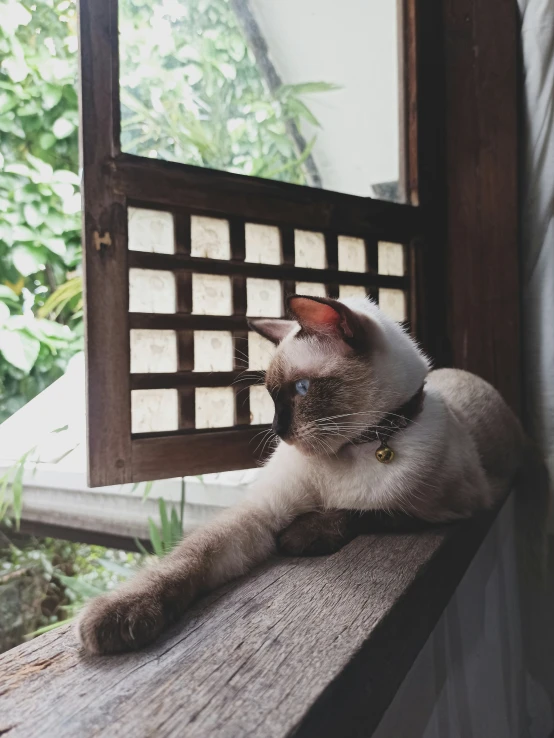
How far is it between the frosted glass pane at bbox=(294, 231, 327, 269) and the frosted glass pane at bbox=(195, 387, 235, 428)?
1.34 feet

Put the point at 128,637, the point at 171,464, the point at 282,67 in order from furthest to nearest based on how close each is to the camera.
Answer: the point at 282,67 < the point at 171,464 < the point at 128,637

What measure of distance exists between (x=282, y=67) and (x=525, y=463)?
53.4 inches

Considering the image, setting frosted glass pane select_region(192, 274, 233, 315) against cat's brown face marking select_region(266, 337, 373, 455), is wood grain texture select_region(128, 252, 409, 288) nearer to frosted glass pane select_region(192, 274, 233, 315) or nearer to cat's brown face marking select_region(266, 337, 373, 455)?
frosted glass pane select_region(192, 274, 233, 315)

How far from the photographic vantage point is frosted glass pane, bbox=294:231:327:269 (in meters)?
1.51

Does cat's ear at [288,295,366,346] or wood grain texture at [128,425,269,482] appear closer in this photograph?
cat's ear at [288,295,366,346]

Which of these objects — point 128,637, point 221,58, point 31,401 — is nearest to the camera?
point 128,637

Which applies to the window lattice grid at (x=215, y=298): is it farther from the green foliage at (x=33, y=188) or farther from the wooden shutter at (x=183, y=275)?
the green foliage at (x=33, y=188)

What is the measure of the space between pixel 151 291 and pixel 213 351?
22 centimetres

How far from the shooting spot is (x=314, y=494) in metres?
1.02

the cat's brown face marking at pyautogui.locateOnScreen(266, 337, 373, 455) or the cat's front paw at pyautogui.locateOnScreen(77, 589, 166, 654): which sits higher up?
the cat's brown face marking at pyautogui.locateOnScreen(266, 337, 373, 455)

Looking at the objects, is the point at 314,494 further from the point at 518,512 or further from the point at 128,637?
the point at 518,512

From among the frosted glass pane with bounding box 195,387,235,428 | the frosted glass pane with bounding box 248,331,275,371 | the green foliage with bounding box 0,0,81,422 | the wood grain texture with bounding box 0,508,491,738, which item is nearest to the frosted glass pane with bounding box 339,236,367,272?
the frosted glass pane with bounding box 248,331,275,371

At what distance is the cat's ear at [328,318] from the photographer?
899 mm

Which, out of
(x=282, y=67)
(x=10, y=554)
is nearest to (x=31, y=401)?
(x=10, y=554)
